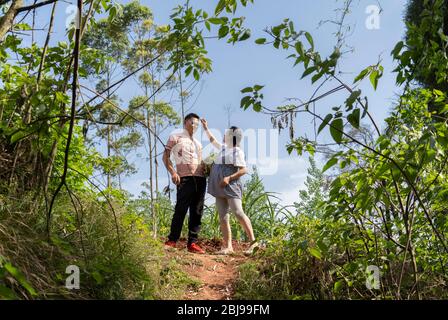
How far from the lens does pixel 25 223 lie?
3.71m

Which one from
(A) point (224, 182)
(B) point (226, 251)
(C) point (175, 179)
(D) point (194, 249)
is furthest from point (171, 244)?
(A) point (224, 182)

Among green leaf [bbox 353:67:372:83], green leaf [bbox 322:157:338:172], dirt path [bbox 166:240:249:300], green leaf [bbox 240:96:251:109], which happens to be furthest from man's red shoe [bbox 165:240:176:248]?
green leaf [bbox 353:67:372:83]

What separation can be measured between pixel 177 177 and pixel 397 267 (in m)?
2.56

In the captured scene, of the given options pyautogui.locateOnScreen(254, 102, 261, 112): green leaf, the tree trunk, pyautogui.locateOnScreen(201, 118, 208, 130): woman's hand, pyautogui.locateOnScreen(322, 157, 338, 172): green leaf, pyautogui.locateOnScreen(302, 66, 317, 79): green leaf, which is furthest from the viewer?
pyautogui.locateOnScreen(201, 118, 208, 130): woman's hand

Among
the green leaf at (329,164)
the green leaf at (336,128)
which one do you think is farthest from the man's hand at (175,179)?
the green leaf at (336,128)

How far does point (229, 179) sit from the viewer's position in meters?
5.65

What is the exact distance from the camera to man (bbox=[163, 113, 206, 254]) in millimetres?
5641

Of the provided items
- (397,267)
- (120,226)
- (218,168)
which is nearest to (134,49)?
(218,168)

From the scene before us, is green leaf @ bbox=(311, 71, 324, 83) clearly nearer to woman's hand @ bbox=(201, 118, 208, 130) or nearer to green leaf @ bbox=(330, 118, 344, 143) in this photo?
green leaf @ bbox=(330, 118, 344, 143)

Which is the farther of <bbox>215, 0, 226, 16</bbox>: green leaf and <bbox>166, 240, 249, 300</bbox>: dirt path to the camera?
<bbox>166, 240, 249, 300</bbox>: dirt path

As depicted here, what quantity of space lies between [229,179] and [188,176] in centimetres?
48

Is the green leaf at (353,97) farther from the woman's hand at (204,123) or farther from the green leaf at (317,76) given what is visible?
the woman's hand at (204,123)

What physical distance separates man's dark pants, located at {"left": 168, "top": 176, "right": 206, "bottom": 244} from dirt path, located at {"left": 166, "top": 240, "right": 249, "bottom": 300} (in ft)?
0.73
